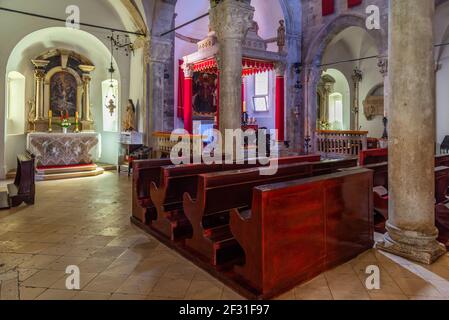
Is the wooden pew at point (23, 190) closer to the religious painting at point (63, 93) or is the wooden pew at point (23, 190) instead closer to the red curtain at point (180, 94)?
the religious painting at point (63, 93)

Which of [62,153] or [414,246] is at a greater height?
[62,153]

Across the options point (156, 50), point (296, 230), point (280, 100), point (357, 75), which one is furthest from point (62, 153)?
point (357, 75)

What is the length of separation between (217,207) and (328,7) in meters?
10.8

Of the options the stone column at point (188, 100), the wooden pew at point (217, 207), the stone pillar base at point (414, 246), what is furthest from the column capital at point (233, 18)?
the stone column at point (188, 100)

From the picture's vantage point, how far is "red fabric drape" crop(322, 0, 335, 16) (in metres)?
11.7

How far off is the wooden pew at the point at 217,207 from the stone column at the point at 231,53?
3256 mm

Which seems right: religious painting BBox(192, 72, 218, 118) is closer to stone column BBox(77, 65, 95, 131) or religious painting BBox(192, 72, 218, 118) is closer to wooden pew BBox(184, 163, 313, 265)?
stone column BBox(77, 65, 95, 131)

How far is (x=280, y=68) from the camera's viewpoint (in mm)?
12148

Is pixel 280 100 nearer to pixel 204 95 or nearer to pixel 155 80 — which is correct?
pixel 204 95

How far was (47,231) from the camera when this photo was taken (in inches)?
176

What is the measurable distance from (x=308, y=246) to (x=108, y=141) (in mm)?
10029

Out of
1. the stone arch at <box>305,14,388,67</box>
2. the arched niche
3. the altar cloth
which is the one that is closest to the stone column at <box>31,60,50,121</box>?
the arched niche
